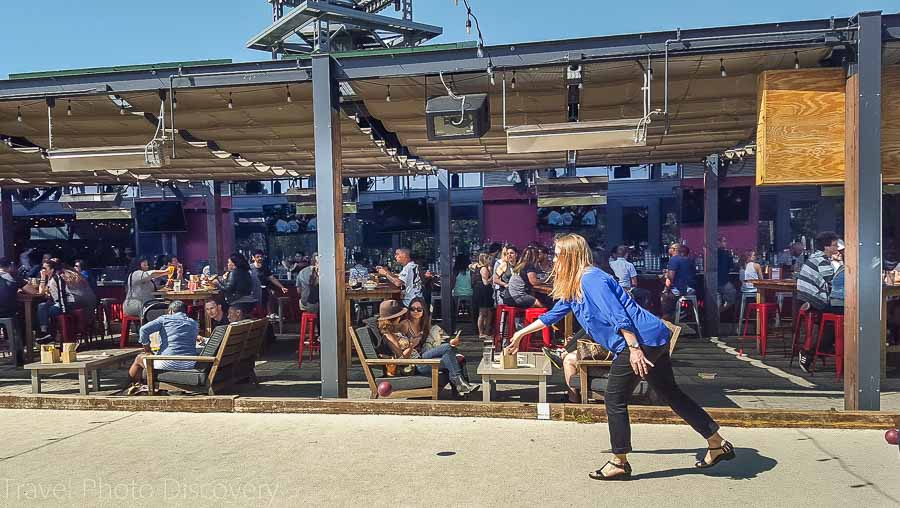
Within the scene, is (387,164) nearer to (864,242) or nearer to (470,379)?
(470,379)

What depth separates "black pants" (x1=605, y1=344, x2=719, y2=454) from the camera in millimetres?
3861

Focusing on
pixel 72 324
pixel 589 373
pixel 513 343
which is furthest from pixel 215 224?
pixel 513 343

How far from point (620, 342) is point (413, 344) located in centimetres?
267

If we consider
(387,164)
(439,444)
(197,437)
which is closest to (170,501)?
(197,437)

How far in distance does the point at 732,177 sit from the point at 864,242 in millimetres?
10875

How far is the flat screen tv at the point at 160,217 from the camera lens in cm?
1750

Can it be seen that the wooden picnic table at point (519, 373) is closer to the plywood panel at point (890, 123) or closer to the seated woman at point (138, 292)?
the plywood panel at point (890, 123)

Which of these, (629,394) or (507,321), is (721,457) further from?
(507,321)

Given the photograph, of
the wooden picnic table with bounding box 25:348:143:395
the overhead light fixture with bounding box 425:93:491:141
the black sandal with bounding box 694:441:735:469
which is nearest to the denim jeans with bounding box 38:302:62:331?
the wooden picnic table with bounding box 25:348:143:395

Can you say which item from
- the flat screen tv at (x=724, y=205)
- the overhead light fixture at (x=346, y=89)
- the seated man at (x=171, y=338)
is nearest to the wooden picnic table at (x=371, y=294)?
the seated man at (x=171, y=338)

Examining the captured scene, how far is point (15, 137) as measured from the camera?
8.27 meters

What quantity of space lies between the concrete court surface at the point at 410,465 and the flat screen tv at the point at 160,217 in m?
13.0

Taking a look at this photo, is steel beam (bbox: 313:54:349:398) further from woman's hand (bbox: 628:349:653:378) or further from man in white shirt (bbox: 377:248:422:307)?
man in white shirt (bbox: 377:248:422:307)

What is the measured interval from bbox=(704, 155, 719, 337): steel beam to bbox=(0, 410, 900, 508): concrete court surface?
549 centimetres
